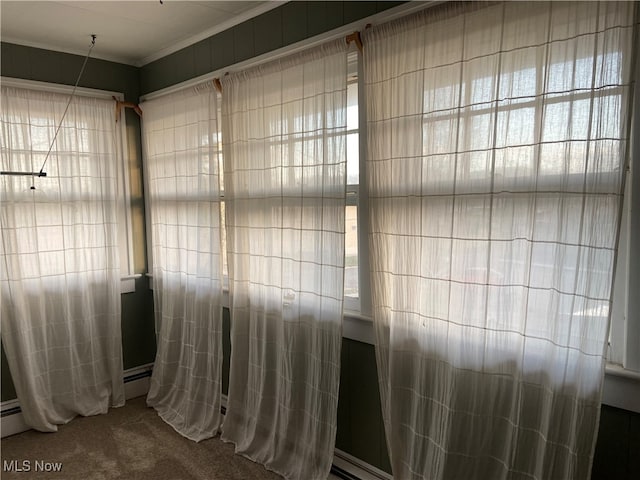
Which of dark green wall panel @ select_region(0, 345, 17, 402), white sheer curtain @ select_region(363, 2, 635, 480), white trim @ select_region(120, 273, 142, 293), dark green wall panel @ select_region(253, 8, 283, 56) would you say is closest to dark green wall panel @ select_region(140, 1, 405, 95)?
dark green wall panel @ select_region(253, 8, 283, 56)

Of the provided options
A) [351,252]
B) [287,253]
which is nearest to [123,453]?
[287,253]

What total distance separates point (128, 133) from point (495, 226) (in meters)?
2.85

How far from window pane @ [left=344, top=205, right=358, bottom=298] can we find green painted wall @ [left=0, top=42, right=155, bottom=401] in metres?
2.00

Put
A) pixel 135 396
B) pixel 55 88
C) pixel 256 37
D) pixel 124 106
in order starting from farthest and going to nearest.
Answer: pixel 135 396 < pixel 124 106 < pixel 55 88 < pixel 256 37

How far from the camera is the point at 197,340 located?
122 inches

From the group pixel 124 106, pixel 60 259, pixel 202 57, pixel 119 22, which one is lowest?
pixel 60 259

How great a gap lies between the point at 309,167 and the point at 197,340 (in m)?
1.44

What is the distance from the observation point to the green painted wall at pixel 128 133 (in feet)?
10.1

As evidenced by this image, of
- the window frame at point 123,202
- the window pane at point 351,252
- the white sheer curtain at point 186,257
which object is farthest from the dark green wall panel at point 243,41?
the window frame at point 123,202

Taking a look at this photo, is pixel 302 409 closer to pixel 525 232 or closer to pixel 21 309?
pixel 525 232

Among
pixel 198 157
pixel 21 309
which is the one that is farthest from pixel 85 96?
pixel 21 309

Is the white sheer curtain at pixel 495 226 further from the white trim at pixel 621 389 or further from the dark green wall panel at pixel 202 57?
the dark green wall panel at pixel 202 57

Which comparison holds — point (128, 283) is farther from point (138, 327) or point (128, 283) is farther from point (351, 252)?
point (351, 252)

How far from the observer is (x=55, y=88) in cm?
317
